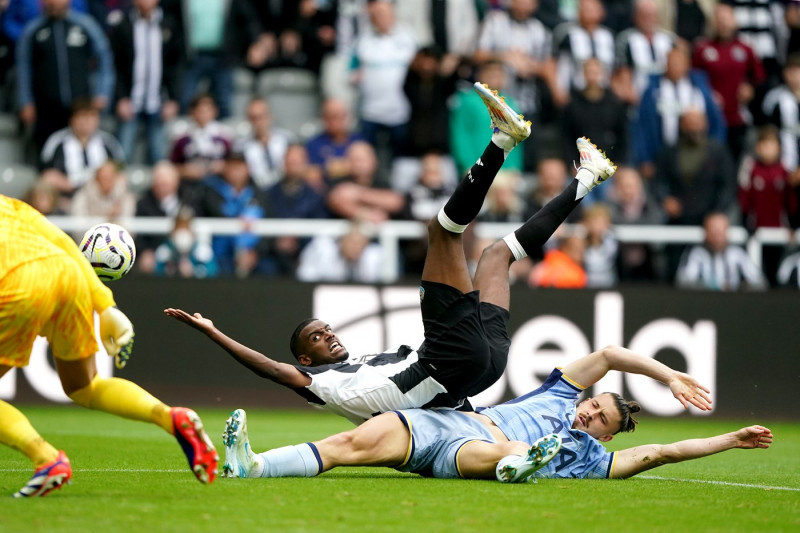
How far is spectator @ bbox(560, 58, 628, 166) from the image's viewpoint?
15641 millimetres

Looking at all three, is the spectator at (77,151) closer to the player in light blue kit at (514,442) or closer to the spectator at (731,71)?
the spectator at (731,71)

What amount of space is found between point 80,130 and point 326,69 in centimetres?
355

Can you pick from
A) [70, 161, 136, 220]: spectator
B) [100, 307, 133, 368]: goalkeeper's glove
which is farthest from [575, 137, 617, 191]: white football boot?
[70, 161, 136, 220]: spectator

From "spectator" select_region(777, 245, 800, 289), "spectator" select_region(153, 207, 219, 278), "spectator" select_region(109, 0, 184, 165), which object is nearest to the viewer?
"spectator" select_region(153, 207, 219, 278)

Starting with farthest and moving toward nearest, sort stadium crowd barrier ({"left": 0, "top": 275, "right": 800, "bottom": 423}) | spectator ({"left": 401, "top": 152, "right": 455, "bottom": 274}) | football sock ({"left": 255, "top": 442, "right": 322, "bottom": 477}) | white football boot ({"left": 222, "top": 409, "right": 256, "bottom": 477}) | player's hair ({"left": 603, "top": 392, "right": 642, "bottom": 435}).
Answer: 1. spectator ({"left": 401, "top": 152, "right": 455, "bottom": 274})
2. stadium crowd barrier ({"left": 0, "top": 275, "right": 800, "bottom": 423})
3. player's hair ({"left": 603, "top": 392, "right": 642, "bottom": 435})
4. football sock ({"left": 255, "top": 442, "right": 322, "bottom": 477})
5. white football boot ({"left": 222, "top": 409, "right": 256, "bottom": 477})

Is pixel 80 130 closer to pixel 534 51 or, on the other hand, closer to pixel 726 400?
pixel 534 51

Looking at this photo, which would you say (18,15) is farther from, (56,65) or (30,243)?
(30,243)

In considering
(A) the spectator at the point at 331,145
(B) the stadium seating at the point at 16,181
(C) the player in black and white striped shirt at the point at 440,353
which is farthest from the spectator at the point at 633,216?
(B) the stadium seating at the point at 16,181

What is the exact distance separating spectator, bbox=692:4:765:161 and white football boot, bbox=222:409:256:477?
36.8 feet

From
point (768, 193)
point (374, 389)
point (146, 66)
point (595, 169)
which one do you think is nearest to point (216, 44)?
point (146, 66)

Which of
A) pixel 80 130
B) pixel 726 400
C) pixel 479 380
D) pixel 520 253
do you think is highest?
pixel 80 130

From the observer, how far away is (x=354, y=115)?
55.4ft

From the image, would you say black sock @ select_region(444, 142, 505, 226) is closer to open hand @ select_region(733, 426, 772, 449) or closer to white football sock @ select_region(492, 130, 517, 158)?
white football sock @ select_region(492, 130, 517, 158)

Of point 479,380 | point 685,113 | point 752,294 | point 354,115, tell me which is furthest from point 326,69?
point 479,380
